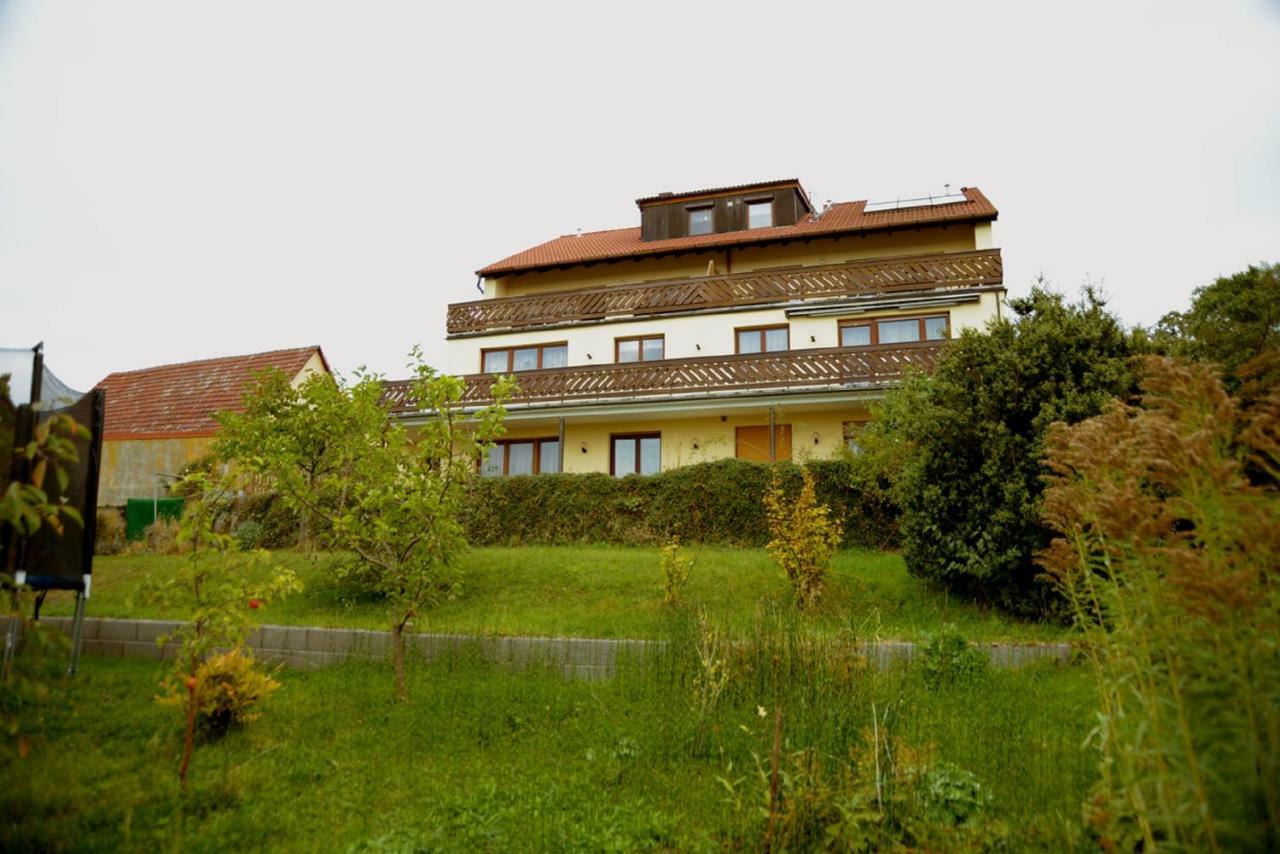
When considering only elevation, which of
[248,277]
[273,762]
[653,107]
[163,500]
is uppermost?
[653,107]

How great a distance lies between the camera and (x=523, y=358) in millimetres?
24141

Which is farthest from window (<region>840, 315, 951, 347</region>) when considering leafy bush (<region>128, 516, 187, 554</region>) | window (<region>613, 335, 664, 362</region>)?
leafy bush (<region>128, 516, 187, 554</region>)

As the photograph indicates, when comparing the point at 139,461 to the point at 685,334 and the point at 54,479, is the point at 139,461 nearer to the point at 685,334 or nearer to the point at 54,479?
the point at 685,334

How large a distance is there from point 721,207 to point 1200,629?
25.7 m

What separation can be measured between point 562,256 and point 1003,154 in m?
17.4

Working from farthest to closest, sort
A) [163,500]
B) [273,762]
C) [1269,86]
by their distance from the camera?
[163,500] → [273,762] → [1269,86]

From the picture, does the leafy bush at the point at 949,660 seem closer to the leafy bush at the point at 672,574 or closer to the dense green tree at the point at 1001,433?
the dense green tree at the point at 1001,433

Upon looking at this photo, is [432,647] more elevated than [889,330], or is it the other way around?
[889,330]

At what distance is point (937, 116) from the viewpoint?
10664mm

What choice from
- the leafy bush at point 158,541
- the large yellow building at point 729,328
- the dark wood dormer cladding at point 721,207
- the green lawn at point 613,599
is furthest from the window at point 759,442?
the leafy bush at point 158,541

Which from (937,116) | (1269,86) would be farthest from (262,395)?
(1269,86)

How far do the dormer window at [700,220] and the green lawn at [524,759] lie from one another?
2208cm

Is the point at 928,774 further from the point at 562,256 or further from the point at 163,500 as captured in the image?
the point at 562,256

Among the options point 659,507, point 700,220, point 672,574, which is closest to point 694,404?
point 659,507
